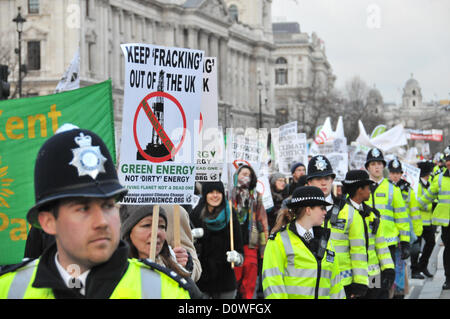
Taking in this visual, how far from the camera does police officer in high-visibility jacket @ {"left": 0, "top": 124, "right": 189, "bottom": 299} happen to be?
103 inches

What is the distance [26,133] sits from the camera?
241 inches

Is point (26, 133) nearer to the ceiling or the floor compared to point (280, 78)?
nearer to the floor

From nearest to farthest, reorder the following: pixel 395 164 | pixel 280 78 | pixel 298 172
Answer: pixel 395 164 < pixel 298 172 < pixel 280 78

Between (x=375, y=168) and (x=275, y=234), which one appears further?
(x=375, y=168)

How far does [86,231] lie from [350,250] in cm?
497

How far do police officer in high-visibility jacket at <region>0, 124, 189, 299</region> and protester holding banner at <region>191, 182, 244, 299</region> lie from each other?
5.64 m

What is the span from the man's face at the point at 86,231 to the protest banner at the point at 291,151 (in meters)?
14.0

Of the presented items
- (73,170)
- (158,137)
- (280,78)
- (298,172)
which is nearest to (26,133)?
(158,137)

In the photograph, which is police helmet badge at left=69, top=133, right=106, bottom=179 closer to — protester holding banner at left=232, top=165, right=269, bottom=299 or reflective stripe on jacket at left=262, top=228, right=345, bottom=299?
reflective stripe on jacket at left=262, top=228, right=345, bottom=299

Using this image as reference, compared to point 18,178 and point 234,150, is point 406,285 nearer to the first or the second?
point 234,150

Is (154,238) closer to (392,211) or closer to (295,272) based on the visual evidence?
(295,272)

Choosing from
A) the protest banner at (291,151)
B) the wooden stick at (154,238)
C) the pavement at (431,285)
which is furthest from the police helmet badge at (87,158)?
the protest banner at (291,151)

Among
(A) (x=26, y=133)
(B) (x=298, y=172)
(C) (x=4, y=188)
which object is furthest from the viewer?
(B) (x=298, y=172)
